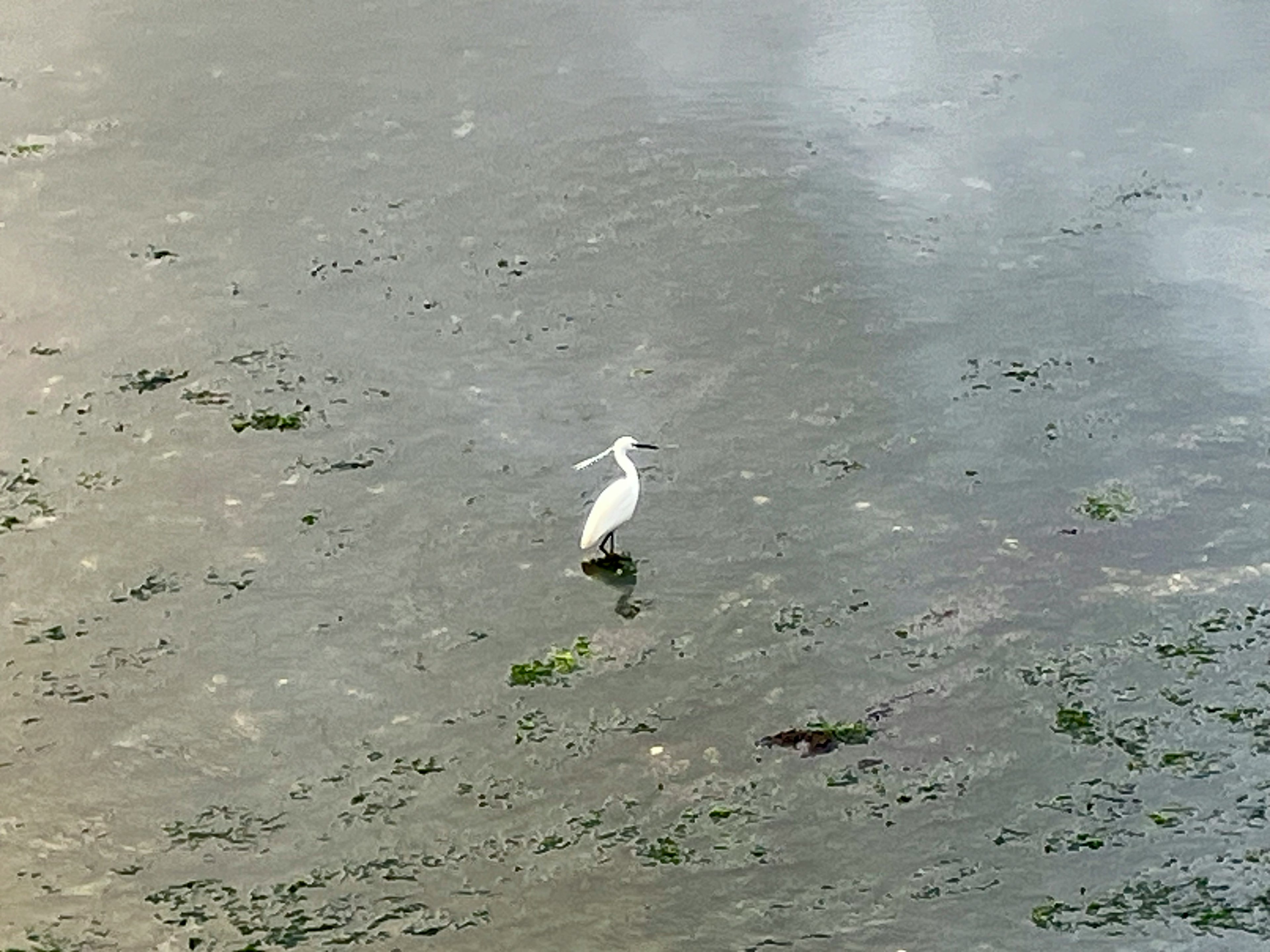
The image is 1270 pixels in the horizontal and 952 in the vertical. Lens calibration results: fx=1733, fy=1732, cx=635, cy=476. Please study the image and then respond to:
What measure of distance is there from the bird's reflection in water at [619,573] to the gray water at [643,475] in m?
0.04

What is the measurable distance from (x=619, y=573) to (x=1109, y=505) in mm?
2085

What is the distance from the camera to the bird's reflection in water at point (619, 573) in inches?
264

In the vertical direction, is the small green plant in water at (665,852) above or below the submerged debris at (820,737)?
below

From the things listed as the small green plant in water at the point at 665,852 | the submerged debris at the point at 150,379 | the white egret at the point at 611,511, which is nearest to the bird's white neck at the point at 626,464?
the white egret at the point at 611,511

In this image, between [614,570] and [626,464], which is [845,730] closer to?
[614,570]

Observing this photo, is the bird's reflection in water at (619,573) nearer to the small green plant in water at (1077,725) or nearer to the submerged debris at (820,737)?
the submerged debris at (820,737)

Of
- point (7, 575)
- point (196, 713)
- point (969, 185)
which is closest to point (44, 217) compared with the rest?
point (7, 575)

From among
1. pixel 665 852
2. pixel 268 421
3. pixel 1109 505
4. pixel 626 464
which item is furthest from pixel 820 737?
pixel 268 421

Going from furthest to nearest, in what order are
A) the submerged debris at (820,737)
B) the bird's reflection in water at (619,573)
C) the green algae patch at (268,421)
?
the green algae patch at (268,421)
the bird's reflection in water at (619,573)
the submerged debris at (820,737)

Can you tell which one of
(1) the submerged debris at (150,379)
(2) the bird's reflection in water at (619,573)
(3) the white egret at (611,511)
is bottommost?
(2) the bird's reflection in water at (619,573)

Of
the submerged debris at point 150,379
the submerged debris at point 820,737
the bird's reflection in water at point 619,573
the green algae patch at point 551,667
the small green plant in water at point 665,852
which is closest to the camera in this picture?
the small green plant in water at point 665,852

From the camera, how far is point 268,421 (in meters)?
7.69

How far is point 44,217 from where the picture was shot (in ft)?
29.9

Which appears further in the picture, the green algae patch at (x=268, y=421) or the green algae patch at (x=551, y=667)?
the green algae patch at (x=268, y=421)
